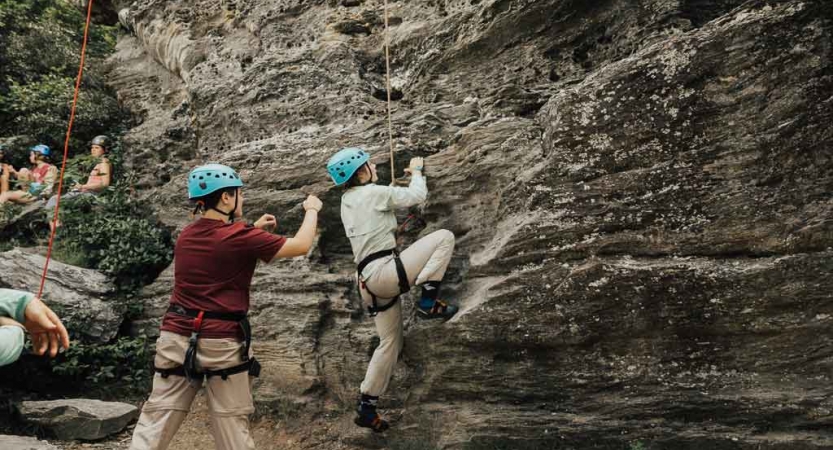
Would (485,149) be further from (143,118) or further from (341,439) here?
(143,118)

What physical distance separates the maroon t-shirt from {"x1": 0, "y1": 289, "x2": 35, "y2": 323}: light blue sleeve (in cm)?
226

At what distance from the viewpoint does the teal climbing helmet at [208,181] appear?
5.59 meters

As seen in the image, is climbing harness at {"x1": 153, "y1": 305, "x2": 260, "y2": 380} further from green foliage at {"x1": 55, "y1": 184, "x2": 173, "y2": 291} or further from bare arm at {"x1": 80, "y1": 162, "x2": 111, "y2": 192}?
bare arm at {"x1": 80, "y1": 162, "x2": 111, "y2": 192}

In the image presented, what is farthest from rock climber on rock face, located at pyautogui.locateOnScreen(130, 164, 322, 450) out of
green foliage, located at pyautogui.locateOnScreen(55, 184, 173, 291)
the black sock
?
green foliage, located at pyautogui.locateOnScreen(55, 184, 173, 291)

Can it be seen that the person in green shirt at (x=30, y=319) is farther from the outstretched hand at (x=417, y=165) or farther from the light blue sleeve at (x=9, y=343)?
the outstretched hand at (x=417, y=165)

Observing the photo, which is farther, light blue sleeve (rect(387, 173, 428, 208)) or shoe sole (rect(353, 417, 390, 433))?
shoe sole (rect(353, 417, 390, 433))

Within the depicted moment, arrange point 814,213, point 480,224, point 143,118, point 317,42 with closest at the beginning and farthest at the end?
1. point 814,213
2. point 480,224
3. point 317,42
4. point 143,118

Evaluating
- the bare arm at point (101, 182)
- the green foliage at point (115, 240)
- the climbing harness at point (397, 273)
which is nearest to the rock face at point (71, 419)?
the green foliage at point (115, 240)

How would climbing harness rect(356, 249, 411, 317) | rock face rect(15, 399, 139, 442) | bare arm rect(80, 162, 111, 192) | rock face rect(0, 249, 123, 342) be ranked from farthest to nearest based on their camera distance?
bare arm rect(80, 162, 111, 192), rock face rect(0, 249, 123, 342), rock face rect(15, 399, 139, 442), climbing harness rect(356, 249, 411, 317)

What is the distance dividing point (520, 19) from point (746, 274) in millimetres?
4511

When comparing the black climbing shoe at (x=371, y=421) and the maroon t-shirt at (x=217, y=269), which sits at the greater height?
the maroon t-shirt at (x=217, y=269)

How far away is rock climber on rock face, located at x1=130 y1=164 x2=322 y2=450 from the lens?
17.1 feet

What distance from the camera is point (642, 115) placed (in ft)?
20.1

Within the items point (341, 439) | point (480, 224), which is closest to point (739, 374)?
point (480, 224)
